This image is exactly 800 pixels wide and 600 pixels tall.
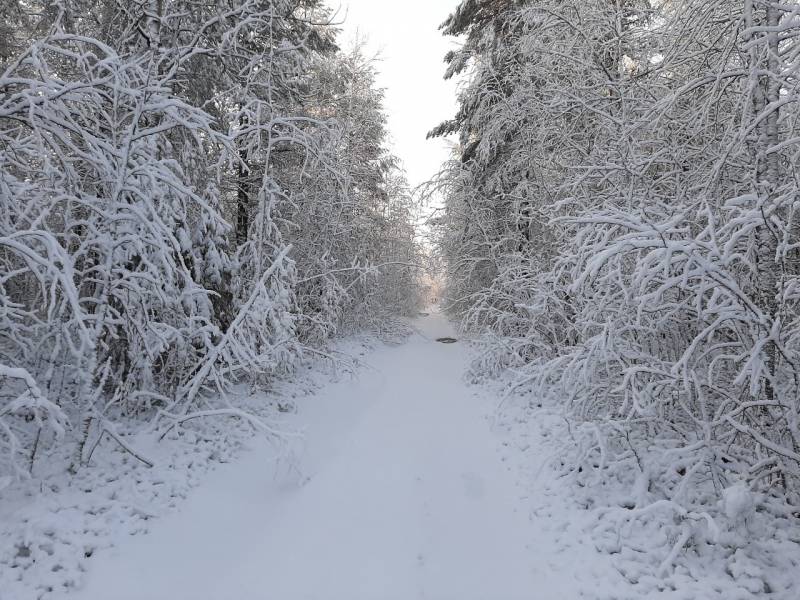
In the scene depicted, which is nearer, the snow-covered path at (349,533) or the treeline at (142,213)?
the snow-covered path at (349,533)

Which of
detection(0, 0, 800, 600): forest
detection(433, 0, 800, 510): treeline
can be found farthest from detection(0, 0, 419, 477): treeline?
detection(433, 0, 800, 510): treeline

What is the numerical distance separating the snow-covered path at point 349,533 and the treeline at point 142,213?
1.28 meters

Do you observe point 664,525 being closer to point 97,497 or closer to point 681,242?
point 681,242

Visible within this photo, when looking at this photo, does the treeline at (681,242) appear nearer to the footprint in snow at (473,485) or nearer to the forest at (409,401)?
the forest at (409,401)

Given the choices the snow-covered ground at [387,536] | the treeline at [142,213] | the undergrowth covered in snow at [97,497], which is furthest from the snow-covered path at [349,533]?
the treeline at [142,213]

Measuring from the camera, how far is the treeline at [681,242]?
11.0ft

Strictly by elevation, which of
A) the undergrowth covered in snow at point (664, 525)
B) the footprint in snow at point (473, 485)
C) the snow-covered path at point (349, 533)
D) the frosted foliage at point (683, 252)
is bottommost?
the footprint in snow at point (473, 485)

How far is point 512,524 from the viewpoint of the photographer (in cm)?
447

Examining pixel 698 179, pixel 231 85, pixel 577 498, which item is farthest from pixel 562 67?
pixel 577 498

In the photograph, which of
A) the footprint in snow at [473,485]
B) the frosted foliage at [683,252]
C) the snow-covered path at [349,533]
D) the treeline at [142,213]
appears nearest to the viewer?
the frosted foliage at [683,252]

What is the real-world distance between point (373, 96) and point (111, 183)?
12.9 meters

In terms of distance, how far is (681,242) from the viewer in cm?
331

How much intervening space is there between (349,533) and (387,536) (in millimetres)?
399

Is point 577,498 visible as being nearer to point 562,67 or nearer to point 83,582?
point 83,582
